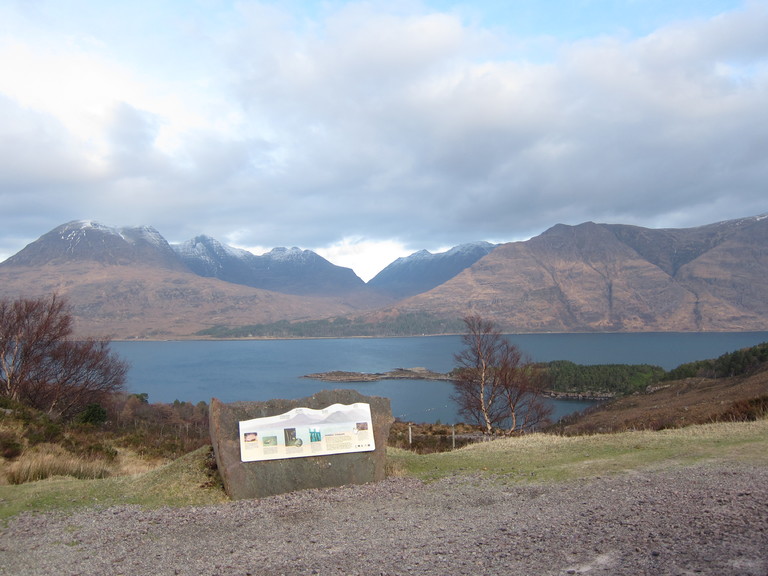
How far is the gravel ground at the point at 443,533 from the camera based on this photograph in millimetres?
5277

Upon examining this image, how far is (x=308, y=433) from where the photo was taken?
1030 centimetres

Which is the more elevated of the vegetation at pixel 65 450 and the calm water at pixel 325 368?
the vegetation at pixel 65 450

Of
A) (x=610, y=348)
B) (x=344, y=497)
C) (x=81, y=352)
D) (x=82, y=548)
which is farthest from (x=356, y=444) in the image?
(x=610, y=348)

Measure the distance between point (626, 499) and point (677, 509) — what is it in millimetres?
864

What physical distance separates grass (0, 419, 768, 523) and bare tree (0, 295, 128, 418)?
1800 centimetres

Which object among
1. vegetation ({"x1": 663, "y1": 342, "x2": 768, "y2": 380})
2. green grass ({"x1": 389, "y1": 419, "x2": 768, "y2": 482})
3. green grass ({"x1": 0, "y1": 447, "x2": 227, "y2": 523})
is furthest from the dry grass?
vegetation ({"x1": 663, "y1": 342, "x2": 768, "y2": 380})

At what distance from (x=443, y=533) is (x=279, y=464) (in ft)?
13.7

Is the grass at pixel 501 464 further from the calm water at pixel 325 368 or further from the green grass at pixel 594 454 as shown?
the calm water at pixel 325 368

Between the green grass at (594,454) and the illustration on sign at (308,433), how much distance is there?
1390 millimetres

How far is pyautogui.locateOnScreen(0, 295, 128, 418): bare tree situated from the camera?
2609 centimetres

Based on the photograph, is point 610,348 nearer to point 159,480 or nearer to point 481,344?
point 481,344

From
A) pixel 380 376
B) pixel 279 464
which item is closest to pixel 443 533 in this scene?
pixel 279 464

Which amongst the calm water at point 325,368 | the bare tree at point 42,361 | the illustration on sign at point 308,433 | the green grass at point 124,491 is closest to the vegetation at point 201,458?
the green grass at point 124,491

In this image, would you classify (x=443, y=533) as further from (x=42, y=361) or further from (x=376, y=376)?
(x=376, y=376)
